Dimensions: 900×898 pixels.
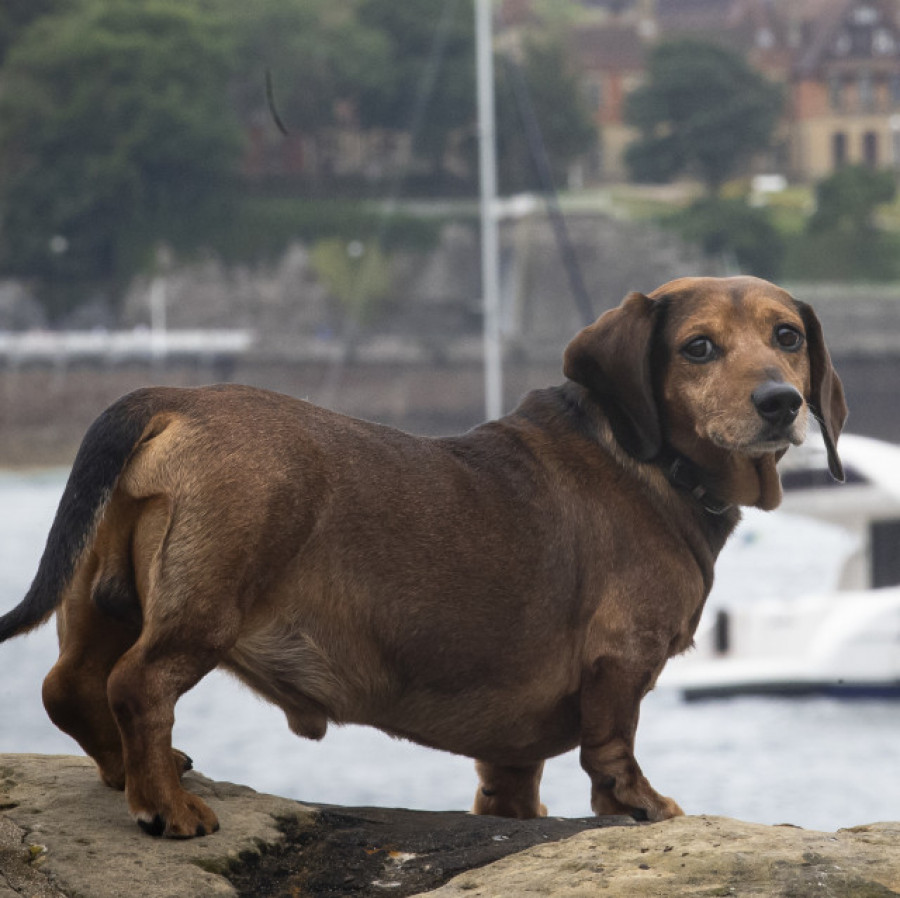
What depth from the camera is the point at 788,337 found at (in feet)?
14.9

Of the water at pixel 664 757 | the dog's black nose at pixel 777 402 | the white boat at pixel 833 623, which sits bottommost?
the water at pixel 664 757

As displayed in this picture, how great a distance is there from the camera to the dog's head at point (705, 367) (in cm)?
436

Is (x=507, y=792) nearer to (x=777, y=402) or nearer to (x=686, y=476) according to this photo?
(x=686, y=476)

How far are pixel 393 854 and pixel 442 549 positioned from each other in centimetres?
80

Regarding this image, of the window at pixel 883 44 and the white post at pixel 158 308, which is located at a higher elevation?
the window at pixel 883 44

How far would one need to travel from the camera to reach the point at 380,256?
84.4m

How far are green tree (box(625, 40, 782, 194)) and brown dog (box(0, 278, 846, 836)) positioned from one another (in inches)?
3298

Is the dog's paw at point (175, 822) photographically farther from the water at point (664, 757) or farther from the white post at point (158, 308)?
the white post at point (158, 308)

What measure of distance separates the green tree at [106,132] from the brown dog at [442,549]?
7751 centimetres

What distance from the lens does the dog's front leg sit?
446cm

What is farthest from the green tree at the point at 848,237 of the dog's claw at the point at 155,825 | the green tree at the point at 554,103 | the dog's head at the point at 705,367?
the dog's claw at the point at 155,825

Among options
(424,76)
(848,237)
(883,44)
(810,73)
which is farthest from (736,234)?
(883,44)

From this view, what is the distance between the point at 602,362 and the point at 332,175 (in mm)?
86232

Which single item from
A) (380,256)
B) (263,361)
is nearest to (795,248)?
(380,256)
